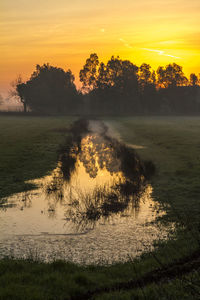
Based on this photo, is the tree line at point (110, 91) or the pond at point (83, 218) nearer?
the pond at point (83, 218)

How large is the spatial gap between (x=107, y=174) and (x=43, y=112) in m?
117

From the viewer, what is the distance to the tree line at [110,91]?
444ft

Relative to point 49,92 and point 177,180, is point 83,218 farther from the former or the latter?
point 49,92

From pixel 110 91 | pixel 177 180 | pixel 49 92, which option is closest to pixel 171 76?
pixel 110 91

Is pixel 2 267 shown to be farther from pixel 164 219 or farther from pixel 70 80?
pixel 70 80

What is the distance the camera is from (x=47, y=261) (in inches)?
398

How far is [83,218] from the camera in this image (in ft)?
46.4

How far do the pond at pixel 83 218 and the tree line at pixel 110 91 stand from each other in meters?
115

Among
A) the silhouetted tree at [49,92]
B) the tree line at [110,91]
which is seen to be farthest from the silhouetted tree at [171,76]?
the silhouetted tree at [49,92]

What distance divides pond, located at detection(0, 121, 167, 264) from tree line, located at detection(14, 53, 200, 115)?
377 ft

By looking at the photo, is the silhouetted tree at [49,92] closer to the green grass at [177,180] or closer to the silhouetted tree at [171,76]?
the silhouetted tree at [171,76]

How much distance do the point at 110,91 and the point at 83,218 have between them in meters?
125

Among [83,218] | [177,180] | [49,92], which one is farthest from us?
[49,92]

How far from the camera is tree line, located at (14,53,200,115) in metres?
135
